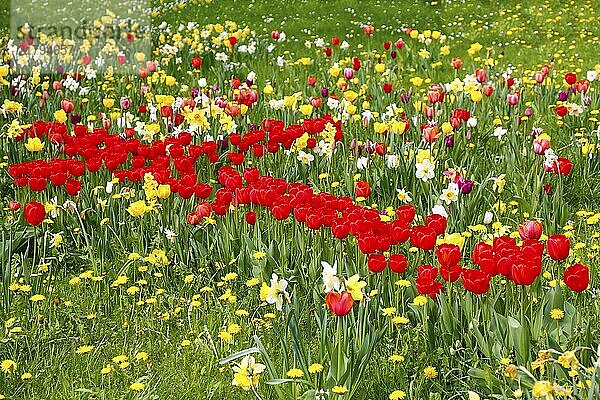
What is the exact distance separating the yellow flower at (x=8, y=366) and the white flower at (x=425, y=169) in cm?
227

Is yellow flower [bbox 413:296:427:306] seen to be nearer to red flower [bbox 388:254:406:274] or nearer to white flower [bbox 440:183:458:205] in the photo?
red flower [bbox 388:254:406:274]

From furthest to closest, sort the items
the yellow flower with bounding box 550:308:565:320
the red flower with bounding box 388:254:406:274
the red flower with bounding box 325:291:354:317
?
1. the red flower with bounding box 388:254:406:274
2. the yellow flower with bounding box 550:308:565:320
3. the red flower with bounding box 325:291:354:317

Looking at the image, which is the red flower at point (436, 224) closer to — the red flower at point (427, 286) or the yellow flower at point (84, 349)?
the red flower at point (427, 286)

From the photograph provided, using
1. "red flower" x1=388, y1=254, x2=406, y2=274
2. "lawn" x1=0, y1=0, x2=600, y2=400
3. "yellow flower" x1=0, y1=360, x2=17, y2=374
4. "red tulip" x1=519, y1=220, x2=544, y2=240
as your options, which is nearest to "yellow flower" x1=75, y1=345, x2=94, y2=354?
"lawn" x1=0, y1=0, x2=600, y2=400

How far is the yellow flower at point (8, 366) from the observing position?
315cm

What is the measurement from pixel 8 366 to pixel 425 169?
7.68 feet

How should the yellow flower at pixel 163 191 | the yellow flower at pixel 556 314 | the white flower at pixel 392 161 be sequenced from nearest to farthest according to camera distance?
the yellow flower at pixel 556 314 → the yellow flower at pixel 163 191 → the white flower at pixel 392 161

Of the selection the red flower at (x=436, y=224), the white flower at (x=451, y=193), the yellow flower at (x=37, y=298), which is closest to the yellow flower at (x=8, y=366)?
the yellow flower at (x=37, y=298)

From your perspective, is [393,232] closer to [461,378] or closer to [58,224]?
[461,378]

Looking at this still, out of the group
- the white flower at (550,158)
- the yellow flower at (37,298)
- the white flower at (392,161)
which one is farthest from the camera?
the white flower at (392,161)

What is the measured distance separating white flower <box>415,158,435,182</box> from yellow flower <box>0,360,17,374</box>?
2.27m

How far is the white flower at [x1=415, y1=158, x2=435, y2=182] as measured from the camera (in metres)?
4.49

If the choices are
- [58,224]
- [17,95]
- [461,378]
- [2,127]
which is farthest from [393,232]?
[17,95]

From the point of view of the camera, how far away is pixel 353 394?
2836mm
